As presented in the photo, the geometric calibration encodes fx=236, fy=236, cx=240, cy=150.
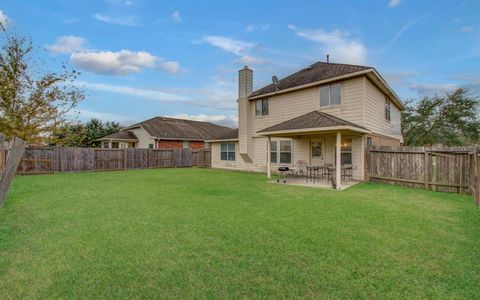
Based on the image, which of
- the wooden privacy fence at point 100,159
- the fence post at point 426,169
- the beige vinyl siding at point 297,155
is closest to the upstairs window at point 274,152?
the beige vinyl siding at point 297,155

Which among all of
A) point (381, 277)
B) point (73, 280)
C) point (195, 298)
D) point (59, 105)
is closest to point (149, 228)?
point (73, 280)

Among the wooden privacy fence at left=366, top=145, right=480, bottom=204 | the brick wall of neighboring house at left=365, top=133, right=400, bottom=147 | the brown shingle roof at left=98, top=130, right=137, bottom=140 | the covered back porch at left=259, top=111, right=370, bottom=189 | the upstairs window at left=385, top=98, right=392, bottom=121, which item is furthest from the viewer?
the brown shingle roof at left=98, top=130, right=137, bottom=140

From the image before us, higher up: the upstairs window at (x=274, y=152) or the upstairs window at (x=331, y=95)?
the upstairs window at (x=331, y=95)

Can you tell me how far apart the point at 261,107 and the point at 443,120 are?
20.7 m

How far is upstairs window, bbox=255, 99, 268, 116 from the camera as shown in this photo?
15405 mm

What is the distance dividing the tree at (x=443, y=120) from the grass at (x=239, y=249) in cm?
2237

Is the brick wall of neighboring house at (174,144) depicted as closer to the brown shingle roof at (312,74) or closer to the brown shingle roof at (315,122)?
the brown shingle roof at (312,74)

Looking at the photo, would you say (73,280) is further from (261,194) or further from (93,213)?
(261,194)

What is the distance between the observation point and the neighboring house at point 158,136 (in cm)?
2488

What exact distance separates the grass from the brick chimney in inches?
355

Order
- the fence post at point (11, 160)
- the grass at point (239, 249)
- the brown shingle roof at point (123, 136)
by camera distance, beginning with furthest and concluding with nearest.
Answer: the brown shingle roof at point (123, 136) < the fence post at point (11, 160) < the grass at point (239, 249)

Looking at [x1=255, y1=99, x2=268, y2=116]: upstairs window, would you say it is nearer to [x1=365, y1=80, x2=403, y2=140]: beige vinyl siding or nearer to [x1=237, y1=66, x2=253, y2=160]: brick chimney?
[x1=237, y1=66, x2=253, y2=160]: brick chimney

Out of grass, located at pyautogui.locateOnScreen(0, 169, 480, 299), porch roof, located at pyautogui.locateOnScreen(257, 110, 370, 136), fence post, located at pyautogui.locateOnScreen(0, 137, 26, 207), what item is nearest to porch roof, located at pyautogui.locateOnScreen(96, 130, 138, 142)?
porch roof, located at pyautogui.locateOnScreen(257, 110, 370, 136)

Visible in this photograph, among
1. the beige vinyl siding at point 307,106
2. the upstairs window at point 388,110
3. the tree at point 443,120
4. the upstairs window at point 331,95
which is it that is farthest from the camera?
the tree at point 443,120
